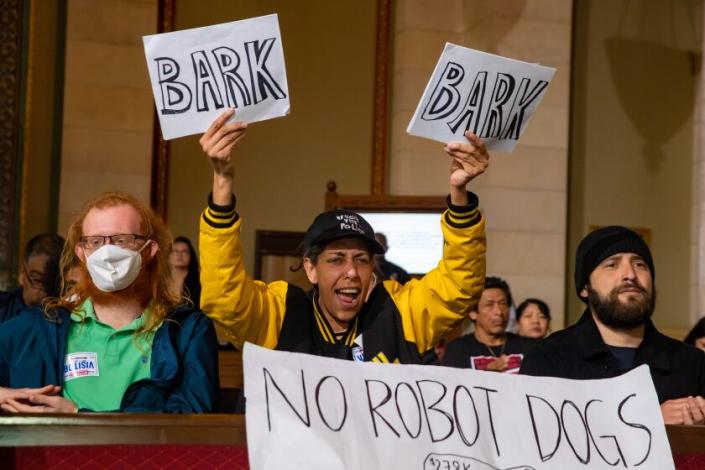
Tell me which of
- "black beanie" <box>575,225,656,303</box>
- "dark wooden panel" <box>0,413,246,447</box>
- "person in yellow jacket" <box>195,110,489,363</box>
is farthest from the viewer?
"black beanie" <box>575,225,656,303</box>

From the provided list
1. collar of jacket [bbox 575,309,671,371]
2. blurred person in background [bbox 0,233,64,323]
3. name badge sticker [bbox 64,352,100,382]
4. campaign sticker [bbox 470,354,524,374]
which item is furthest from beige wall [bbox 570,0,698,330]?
name badge sticker [bbox 64,352,100,382]

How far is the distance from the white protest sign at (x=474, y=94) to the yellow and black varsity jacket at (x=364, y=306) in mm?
279

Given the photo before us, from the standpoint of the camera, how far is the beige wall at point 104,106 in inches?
362

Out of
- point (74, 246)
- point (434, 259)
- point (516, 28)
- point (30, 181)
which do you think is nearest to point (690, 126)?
point (516, 28)

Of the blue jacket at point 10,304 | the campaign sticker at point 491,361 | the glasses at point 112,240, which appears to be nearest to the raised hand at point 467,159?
the glasses at point 112,240

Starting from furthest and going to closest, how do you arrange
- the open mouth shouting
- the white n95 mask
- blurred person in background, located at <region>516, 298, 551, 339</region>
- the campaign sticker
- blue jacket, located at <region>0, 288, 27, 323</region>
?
blurred person in background, located at <region>516, 298, 551, 339</region>
the campaign sticker
blue jacket, located at <region>0, 288, 27, 323</region>
the open mouth shouting
the white n95 mask

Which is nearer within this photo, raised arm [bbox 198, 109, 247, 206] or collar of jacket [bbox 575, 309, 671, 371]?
raised arm [bbox 198, 109, 247, 206]

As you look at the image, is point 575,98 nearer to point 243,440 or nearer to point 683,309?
point 683,309

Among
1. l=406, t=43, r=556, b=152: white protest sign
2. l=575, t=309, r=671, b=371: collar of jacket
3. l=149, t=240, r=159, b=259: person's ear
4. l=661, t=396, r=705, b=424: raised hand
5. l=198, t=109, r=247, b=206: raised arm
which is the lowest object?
l=661, t=396, r=705, b=424: raised hand

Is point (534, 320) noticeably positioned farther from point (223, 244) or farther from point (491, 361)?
point (223, 244)

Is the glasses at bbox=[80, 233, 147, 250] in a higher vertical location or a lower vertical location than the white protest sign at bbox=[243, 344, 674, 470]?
higher

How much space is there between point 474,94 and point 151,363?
1.37 meters

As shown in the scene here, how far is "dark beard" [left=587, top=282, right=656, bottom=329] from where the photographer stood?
11.9 feet

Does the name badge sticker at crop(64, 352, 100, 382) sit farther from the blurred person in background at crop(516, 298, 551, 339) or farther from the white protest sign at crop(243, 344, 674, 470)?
the blurred person in background at crop(516, 298, 551, 339)
